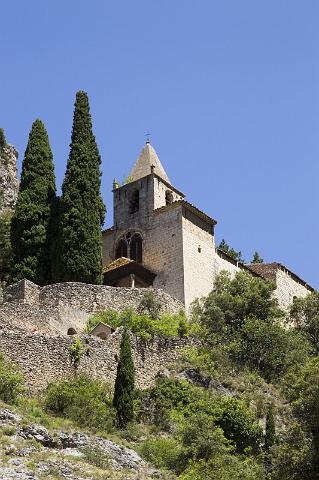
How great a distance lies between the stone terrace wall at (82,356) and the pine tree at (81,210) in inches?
289

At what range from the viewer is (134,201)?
2341 inches

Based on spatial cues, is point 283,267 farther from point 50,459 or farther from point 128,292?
point 50,459

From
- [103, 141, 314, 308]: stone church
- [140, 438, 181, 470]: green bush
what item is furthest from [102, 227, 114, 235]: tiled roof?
[140, 438, 181, 470]: green bush

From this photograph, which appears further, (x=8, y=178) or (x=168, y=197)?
(x=8, y=178)

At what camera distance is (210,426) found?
128ft

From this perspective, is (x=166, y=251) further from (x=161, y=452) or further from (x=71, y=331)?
(x=161, y=452)

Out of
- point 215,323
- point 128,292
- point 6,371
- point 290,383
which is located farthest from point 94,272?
point 290,383

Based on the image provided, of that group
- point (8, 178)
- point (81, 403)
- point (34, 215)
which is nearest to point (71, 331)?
point (81, 403)

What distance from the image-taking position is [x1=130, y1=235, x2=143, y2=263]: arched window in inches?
2267

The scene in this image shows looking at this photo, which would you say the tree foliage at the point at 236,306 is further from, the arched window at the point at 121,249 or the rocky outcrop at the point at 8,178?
the rocky outcrop at the point at 8,178

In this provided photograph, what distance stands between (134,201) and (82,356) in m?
18.0

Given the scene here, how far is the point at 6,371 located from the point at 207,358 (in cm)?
967

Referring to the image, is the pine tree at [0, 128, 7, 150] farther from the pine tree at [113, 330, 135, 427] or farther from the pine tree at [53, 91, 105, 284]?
the pine tree at [113, 330, 135, 427]

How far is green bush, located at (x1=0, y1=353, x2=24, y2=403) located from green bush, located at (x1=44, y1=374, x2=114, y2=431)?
3.78ft
